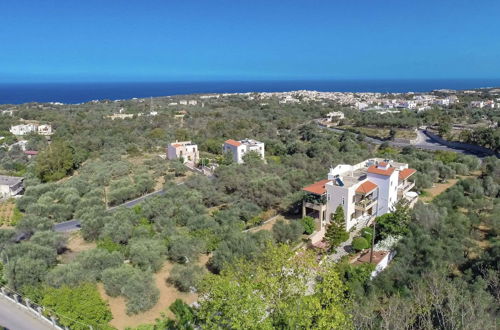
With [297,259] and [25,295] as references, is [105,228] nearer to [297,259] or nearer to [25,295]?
[25,295]

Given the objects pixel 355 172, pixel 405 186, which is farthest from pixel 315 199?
pixel 405 186

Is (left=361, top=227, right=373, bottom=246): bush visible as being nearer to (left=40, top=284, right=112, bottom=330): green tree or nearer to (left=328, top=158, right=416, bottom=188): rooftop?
(left=328, top=158, right=416, bottom=188): rooftop

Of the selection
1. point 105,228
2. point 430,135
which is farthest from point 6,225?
point 430,135

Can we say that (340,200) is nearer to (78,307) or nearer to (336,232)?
(336,232)

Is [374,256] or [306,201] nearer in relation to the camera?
[374,256]

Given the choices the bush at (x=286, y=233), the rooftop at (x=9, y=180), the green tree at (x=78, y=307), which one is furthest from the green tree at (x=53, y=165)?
the bush at (x=286, y=233)
